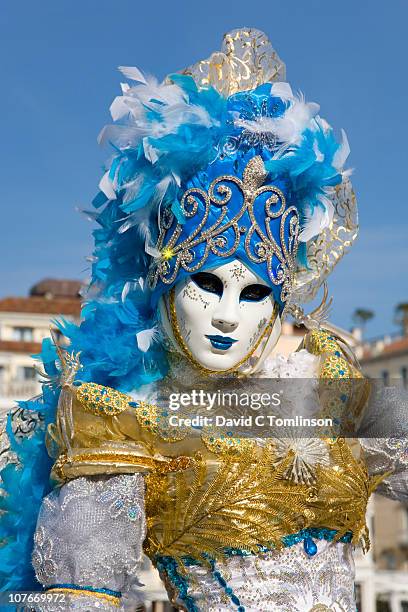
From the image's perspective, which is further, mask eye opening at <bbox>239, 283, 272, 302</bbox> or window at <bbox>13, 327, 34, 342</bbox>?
window at <bbox>13, 327, 34, 342</bbox>

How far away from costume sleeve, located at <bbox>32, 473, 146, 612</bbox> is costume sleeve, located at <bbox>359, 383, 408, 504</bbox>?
0.64 metres

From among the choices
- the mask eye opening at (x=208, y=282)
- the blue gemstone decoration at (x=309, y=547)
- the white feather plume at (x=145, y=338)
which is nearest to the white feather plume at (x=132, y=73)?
the mask eye opening at (x=208, y=282)

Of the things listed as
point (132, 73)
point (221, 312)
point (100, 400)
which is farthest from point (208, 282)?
point (132, 73)

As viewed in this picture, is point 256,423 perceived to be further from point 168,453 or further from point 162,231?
point 162,231

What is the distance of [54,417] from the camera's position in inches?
90.0

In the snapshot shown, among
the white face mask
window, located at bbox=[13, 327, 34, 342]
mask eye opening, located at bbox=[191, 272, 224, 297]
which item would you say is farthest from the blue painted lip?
window, located at bbox=[13, 327, 34, 342]

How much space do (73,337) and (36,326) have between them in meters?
19.6

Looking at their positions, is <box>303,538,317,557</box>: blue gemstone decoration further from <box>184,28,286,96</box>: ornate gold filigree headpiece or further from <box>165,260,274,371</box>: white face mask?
<box>184,28,286,96</box>: ornate gold filigree headpiece

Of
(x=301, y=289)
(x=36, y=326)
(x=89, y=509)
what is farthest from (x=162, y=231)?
(x=36, y=326)

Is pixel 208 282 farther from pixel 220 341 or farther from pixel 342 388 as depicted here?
pixel 342 388

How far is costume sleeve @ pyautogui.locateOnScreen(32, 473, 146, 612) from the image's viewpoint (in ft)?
6.57

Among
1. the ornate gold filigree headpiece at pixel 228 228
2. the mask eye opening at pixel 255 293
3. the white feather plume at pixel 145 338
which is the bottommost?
the white feather plume at pixel 145 338

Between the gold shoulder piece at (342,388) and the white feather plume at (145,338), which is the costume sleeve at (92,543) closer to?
the white feather plume at (145,338)

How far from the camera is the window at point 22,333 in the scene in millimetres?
21562
